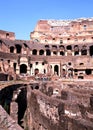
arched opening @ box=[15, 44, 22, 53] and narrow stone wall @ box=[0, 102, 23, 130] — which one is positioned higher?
arched opening @ box=[15, 44, 22, 53]

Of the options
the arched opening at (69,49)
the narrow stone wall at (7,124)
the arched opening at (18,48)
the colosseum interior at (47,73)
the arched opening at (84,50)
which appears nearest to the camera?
the narrow stone wall at (7,124)

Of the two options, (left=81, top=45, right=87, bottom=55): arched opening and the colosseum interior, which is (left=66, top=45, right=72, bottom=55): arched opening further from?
(left=81, top=45, right=87, bottom=55): arched opening

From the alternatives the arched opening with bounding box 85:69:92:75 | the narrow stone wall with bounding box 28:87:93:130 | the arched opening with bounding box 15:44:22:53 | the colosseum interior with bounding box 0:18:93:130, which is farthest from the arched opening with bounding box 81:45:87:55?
the narrow stone wall with bounding box 28:87:93:130

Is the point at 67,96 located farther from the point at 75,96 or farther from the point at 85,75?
the point at 85,75

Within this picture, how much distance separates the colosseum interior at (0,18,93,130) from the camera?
19.5 meters

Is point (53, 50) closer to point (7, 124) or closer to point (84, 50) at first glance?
point (84, 50)

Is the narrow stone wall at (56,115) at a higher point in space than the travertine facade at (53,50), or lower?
lower

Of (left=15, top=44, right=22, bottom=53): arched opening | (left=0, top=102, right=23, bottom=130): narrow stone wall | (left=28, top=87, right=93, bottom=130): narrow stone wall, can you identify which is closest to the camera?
(left=0, top=102, right=23, bottom=130): narrow stone wall

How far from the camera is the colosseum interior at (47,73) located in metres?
19.5

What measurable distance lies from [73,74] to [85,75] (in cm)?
412

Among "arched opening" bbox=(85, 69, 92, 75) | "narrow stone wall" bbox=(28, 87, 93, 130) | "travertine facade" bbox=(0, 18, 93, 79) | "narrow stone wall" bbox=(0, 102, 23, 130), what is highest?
"travertine facade" bbox=(0, 18, 93, 79)

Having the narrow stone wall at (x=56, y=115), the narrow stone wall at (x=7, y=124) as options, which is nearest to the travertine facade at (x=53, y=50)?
the narrow stone wall at (x=56, y=115)

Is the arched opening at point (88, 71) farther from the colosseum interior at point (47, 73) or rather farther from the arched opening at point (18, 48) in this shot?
the arched opening at point (18, 48)

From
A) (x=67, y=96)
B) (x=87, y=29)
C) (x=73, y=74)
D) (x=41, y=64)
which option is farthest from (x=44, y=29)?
(x=67, y=96)
